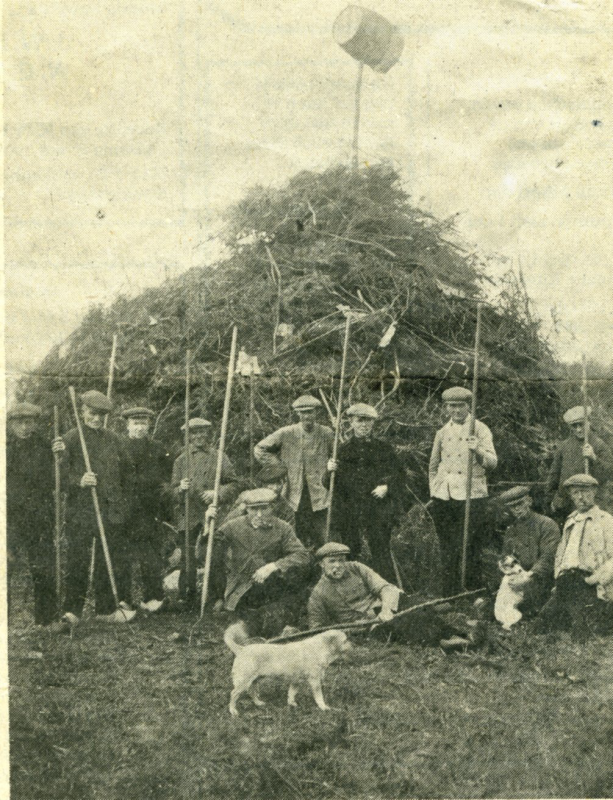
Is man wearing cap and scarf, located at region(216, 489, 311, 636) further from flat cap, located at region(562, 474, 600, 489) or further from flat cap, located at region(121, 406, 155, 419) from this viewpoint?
flat cap, located at region(562, 474, 600, 489)

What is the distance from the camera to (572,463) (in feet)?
17.9

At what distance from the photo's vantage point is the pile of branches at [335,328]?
5.33 meters

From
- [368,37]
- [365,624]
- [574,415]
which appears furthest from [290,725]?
[368,37]

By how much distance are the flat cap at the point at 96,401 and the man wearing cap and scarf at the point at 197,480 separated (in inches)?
17.4

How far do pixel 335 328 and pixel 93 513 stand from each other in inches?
67.9

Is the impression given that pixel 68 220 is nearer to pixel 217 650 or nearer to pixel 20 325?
pixel 20 325

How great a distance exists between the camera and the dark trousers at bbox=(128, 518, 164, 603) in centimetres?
528

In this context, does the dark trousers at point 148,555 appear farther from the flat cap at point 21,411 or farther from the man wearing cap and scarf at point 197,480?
the flat cap at point 21,411

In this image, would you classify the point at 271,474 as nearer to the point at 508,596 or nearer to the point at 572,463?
the point at 508,596

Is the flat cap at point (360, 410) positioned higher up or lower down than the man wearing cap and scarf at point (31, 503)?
higher up

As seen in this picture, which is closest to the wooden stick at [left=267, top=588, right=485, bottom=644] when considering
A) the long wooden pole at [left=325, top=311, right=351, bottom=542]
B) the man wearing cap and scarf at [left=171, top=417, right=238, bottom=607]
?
the long wooden pole at [left=325, top=311, right=351, bottom=542]

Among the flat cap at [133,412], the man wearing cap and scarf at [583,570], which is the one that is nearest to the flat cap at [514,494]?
the man wearing cap and scarf at [583,570]

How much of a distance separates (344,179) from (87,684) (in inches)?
126

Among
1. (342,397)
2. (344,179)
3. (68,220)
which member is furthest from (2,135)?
(342,397)
